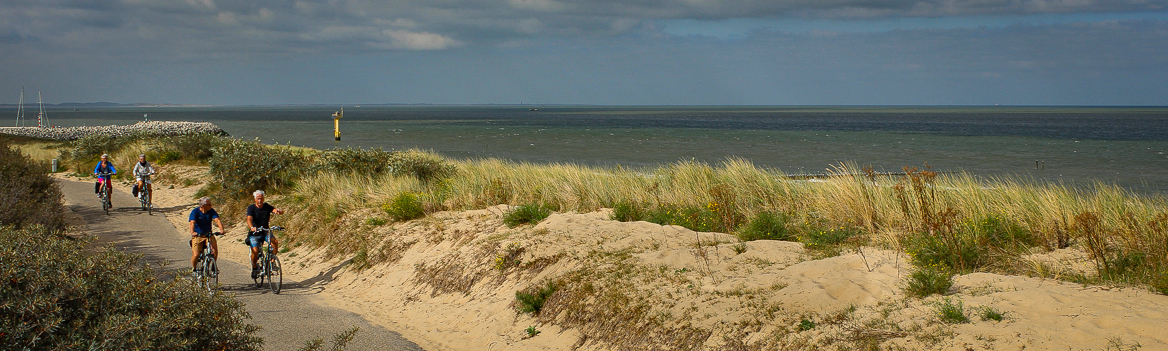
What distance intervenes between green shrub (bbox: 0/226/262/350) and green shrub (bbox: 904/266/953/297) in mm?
5760

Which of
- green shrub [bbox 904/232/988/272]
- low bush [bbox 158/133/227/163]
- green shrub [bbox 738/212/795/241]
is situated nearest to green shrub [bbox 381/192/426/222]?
green shrub [bbox 738/212/795/241]

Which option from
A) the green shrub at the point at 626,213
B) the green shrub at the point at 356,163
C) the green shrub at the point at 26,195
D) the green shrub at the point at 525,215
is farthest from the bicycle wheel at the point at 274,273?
the green shrub at the point at 356,163

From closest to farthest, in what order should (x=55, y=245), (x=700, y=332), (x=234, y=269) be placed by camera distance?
(x=55, y=245) → (x=700, y=332) → (x=234, y=269)

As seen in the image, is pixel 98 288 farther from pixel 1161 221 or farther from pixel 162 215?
pixel 162 215

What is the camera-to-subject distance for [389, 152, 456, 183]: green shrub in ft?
60.9

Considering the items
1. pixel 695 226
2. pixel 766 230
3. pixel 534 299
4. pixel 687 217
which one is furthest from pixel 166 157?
pixel 766 230

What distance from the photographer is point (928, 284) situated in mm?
6805

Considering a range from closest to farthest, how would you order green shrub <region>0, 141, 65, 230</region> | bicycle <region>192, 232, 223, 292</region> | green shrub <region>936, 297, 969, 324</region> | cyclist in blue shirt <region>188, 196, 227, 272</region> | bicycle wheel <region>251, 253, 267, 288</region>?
green shrub <region>936, 297, 969, 324</region>
bicycle <region>192, 232, 223, 292</region>
cyclist in blue shirt <region>188, 196, 227, 272</region>
bicycle wheel <region>251, 253, 267, 288</region>
green shrub <region>0, 141, 65, 230</region>

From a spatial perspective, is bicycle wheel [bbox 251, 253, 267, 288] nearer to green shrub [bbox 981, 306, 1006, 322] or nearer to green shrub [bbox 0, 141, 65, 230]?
green shrub [bbox 0, 141, 65, 230]

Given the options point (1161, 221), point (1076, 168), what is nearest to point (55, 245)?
point (1161, 221)

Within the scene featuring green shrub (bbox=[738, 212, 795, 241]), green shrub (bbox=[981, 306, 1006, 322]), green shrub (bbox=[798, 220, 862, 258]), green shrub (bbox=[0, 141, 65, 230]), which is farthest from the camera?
green shrub (bbox=[0, 141, 65, 230])

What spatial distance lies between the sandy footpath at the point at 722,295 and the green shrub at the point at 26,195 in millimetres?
4538

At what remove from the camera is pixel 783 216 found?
10.8 metres

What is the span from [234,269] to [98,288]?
34.1ft
